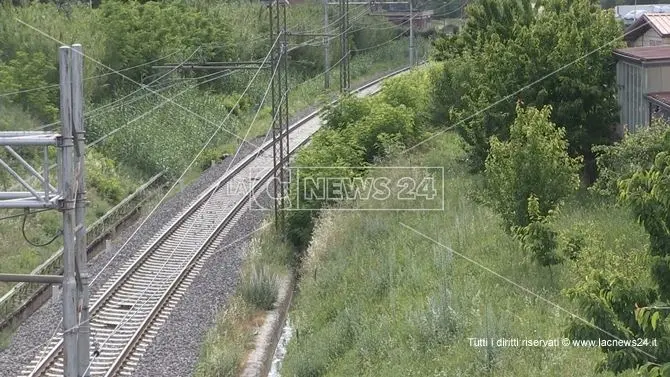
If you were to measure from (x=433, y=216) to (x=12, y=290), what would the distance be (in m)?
8.16

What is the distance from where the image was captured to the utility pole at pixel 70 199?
8297 mm

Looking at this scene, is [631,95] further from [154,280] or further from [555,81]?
[154,280]

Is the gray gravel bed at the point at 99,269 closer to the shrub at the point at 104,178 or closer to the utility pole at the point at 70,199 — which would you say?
the shrub at the point at 104,178

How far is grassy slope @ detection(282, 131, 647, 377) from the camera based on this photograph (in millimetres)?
11781

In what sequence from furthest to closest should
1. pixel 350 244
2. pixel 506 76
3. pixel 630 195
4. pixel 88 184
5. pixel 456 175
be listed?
pixel 88 184 → pixel 456 175 → pixel 506 76 → pixel 350 244 → pixel 630 195

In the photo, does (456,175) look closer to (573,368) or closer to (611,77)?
(611,77)

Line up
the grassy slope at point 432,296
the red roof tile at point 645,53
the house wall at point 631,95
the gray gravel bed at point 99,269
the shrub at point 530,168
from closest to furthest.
Answer: 1. the grassy slope at point 432,296
2. the shrub at point 530,168
3. the gray gravel bed at point 99,269
4. the red roof tile at point 645,53
5. the house wall at point 631,95

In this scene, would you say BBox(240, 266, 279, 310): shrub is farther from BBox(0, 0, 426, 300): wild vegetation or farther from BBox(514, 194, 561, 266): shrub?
BBox(514, 194, 561, 266): shrub

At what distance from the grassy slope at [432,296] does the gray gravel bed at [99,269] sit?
3.97m

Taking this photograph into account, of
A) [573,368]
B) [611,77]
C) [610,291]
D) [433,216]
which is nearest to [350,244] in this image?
[433,216]

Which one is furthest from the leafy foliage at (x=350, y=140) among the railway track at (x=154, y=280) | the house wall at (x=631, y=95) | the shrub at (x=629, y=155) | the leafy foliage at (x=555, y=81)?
the shrub at (x=629, y=155)

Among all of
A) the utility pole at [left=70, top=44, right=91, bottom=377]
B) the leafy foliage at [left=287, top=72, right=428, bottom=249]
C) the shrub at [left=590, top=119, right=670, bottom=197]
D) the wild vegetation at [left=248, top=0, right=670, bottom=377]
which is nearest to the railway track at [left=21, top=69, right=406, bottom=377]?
the utility pole at [left=70, top=44, right=91, bottom=377]

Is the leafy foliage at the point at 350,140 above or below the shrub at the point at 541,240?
below

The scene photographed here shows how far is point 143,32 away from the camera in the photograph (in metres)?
39.1
